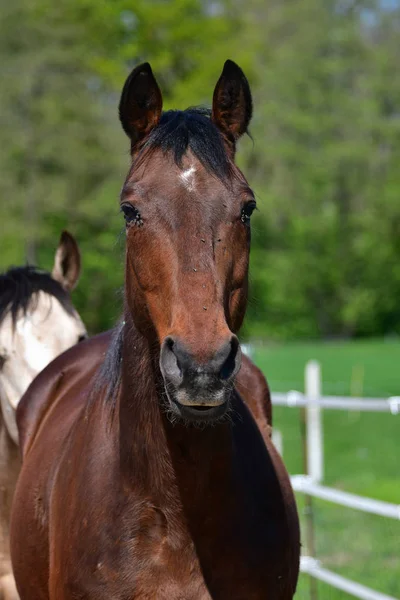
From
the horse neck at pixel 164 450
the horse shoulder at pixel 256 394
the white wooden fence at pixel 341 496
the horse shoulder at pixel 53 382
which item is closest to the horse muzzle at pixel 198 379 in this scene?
the horse neck at pixel 164 450

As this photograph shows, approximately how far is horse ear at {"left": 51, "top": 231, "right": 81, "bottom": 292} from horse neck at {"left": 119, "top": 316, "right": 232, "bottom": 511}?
2.51 m

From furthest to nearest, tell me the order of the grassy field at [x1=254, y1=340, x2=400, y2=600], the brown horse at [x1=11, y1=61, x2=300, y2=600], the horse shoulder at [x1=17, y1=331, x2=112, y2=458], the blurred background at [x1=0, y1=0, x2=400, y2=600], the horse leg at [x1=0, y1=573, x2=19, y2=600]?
the blurred background at [x1=0, y1=0, x2=400, y2=600]
the grassy field at [x1=254, y1=340, x2=400, y2=600]
the horse leg at [x1=0, y1=573, x2=19, y2=600]
the horse shoulder at [x1=17, y1=331, x2=112, y2=458]
the brown horse at [x1=11, y1=61, x2=300, y2=600]

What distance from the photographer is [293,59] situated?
37.6m

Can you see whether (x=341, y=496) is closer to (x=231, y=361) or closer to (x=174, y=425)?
(x=174, y=425)

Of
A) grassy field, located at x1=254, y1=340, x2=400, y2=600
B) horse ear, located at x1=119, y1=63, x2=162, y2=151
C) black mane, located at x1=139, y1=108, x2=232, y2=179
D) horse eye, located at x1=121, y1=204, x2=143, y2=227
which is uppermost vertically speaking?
horse ear, located at x1=119, y1=63, x2=162, y2=151

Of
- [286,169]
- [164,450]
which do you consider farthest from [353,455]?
[286,169]

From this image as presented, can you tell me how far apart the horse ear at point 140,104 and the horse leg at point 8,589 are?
2589 millimetres

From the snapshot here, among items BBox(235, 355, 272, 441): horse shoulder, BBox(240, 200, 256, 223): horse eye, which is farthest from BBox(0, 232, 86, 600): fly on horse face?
BBox(240, 200, 256, 223): horse eye

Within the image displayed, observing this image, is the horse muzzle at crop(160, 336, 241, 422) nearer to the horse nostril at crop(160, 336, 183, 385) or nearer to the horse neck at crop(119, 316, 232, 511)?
the horse nostril at crop(160, 336, 183, 385)

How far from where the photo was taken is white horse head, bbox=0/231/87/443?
16.0 feet

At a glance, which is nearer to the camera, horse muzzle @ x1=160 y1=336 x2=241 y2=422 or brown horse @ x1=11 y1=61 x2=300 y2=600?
horse muzzle @ x1=160 y1=336 x2=241 y2=422

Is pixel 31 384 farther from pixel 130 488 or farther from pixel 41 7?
pixel 41 7

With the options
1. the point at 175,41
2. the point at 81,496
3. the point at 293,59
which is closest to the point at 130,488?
the point at 81,496

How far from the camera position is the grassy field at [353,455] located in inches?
284
